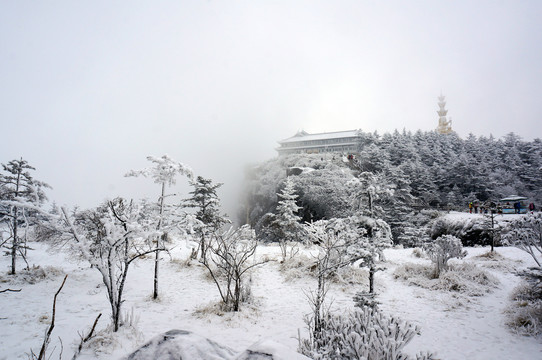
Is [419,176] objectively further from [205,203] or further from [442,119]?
[442,119]

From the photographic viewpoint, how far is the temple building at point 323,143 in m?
59.4

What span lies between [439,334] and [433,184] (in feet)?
122

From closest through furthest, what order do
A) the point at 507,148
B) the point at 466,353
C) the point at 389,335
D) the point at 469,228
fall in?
the point at 389,335 < the point at 466,353 < the point at 469,228 < the point at 507,148

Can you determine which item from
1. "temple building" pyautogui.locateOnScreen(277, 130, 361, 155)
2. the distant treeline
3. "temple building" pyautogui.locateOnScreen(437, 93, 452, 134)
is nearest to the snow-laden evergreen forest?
the distant treeline

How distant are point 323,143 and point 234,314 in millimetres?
58783

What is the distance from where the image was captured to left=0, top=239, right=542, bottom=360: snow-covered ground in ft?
20.2

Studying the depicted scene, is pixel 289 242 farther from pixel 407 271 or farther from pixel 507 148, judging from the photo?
pixel 507 148

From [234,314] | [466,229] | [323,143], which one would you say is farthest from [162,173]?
[323,143]

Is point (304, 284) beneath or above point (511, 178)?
beneath

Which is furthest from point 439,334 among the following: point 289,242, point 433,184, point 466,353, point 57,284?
point 433,184

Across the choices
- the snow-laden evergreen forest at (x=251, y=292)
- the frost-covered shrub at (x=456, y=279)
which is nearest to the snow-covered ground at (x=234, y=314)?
the snow-laden evergreen forest at (x=251, y=292)

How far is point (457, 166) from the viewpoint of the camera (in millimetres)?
37062

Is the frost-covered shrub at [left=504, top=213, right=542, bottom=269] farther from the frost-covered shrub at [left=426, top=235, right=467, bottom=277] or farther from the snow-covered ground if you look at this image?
the frost-covered shrub at [left=426, top=235, right=467, bottom=277]

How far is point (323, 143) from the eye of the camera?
2490 inches
